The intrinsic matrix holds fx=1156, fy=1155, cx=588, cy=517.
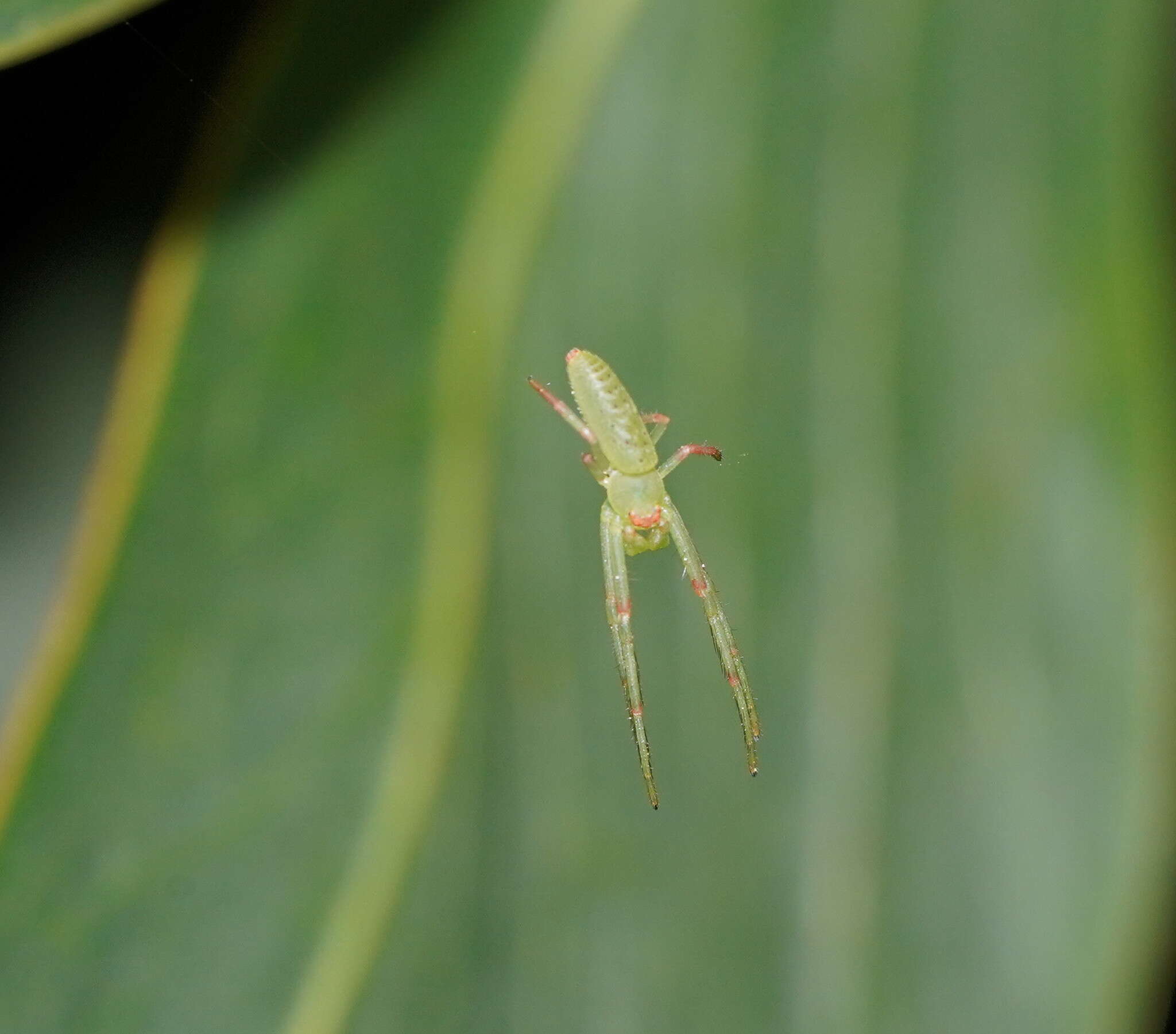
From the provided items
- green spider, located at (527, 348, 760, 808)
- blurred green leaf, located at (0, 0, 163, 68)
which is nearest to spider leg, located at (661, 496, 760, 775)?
green spider, located at (527, 348, 760, 808)

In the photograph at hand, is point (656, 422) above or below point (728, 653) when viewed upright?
above

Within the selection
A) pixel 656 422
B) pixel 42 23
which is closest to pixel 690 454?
pixel 656 422

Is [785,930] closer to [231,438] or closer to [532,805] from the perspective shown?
[532,805]

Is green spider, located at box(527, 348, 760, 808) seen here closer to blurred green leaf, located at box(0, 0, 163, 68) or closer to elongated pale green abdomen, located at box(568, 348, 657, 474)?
elongated pale green abdomen, located at box(568, 348, 657, 474)

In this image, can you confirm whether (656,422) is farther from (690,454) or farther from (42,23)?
(42,23)

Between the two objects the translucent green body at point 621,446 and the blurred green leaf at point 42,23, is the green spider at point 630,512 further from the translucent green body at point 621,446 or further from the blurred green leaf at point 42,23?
the blurred green leaf at point 42,23

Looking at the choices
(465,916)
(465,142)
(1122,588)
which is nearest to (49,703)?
(465,916)
